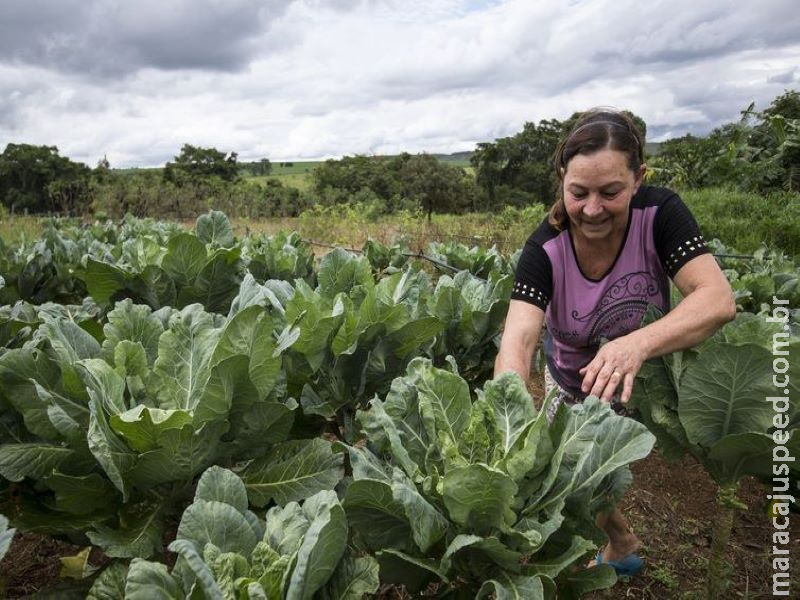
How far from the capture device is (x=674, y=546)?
275 centimetres

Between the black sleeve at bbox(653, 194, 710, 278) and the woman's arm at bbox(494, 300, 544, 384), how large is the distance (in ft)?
1.57

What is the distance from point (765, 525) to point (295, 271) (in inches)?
115

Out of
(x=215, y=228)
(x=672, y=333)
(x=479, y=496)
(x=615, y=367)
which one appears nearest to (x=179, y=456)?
(x=479, y=496)

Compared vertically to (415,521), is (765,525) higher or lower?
lower

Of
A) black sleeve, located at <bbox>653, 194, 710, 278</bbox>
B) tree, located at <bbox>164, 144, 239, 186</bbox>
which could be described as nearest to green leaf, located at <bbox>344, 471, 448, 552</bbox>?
black sleeve, located at <bbox>653, 194, 710, 278</bbox>

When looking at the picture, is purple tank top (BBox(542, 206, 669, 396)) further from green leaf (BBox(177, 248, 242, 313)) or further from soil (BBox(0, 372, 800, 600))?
green leaf (BBox(177, 248, 242, 313))

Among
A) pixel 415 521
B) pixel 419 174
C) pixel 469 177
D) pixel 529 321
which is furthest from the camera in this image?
pixel 469 177

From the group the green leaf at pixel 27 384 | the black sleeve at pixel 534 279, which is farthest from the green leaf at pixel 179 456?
the black sleeve at pixel 534 279

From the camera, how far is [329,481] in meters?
1.40

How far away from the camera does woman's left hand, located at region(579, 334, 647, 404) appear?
1.60m

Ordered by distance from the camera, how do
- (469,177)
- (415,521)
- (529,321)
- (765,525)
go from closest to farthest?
(415,521)
(529,321)
(765,525)
(469,177)

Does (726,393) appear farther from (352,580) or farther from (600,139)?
(352,580)

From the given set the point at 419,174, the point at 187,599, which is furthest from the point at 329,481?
the point at 419,174

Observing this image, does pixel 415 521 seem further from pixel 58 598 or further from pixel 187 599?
pixel 58 598
